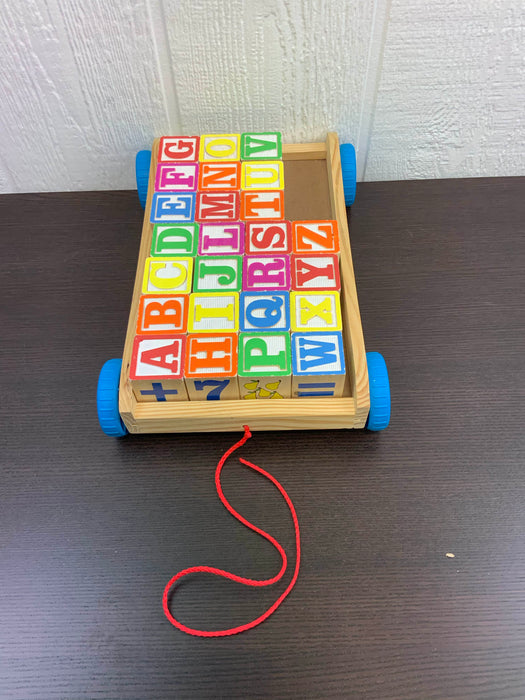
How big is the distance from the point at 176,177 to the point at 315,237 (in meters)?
0.21

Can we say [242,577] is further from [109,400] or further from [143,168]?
[143,168]

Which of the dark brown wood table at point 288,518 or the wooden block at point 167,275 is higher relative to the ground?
the wooden block at point 167,275

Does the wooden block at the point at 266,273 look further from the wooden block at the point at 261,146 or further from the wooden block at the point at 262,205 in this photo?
Result: the wooden block at the point at 261,146

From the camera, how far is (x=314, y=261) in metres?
0.62

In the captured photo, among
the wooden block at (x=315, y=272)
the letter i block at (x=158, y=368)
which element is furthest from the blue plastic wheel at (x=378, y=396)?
the letter i block at (x=158, y=368)

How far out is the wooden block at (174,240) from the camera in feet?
2.08

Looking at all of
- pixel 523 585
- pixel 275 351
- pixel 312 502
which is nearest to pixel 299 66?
pixel 275 351

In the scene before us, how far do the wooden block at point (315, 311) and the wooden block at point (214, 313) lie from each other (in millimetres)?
67

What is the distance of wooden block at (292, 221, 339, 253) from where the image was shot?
0.63 m

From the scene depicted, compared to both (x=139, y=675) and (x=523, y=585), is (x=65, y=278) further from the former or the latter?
(x=523, y=585)

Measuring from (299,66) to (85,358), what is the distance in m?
0.48

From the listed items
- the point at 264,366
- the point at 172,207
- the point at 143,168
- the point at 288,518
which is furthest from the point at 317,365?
the point at 143,168

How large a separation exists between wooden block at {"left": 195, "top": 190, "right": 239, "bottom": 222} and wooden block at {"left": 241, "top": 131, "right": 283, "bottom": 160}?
7 cm

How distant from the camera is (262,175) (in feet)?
2.27
